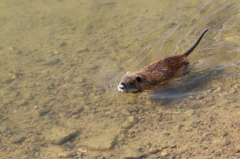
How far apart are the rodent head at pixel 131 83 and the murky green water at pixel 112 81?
0.69 feet

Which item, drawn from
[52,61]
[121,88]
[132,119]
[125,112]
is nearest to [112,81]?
[121,88]

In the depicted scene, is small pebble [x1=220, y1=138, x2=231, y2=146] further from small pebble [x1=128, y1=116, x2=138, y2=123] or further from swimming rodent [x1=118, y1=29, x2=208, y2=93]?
swimming rodent [x1=118, y1=29, x2=208, y2=93]

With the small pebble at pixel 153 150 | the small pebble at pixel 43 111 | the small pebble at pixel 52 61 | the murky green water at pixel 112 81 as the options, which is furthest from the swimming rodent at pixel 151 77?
the small pebble at pixel 52 61

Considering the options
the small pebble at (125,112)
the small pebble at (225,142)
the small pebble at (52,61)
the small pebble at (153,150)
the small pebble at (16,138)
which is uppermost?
the small pebble at (225,142)

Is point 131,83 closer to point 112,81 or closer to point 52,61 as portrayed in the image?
point 112,81

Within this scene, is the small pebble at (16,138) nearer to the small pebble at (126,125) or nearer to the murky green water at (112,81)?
the murky green water at (112,81)

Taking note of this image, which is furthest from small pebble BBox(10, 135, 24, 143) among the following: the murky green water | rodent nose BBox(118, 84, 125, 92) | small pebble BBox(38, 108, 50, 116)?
rodent nose BBox(118, 84, 125, 92)

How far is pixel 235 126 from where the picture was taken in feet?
13.3

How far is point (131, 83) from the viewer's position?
18.1 ft

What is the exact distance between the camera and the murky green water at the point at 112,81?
13.4 ft

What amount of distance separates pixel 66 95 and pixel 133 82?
1278 millimetres

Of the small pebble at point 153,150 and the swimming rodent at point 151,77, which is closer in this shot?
the small pebble at point 153,150

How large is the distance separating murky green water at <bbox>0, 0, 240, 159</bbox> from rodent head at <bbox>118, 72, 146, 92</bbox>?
0.69 ft

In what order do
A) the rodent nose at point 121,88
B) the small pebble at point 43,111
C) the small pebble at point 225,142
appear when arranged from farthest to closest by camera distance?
the rodent nose at point 121,88, the small pebble at point 43,111, the small pebble at point 225,142
